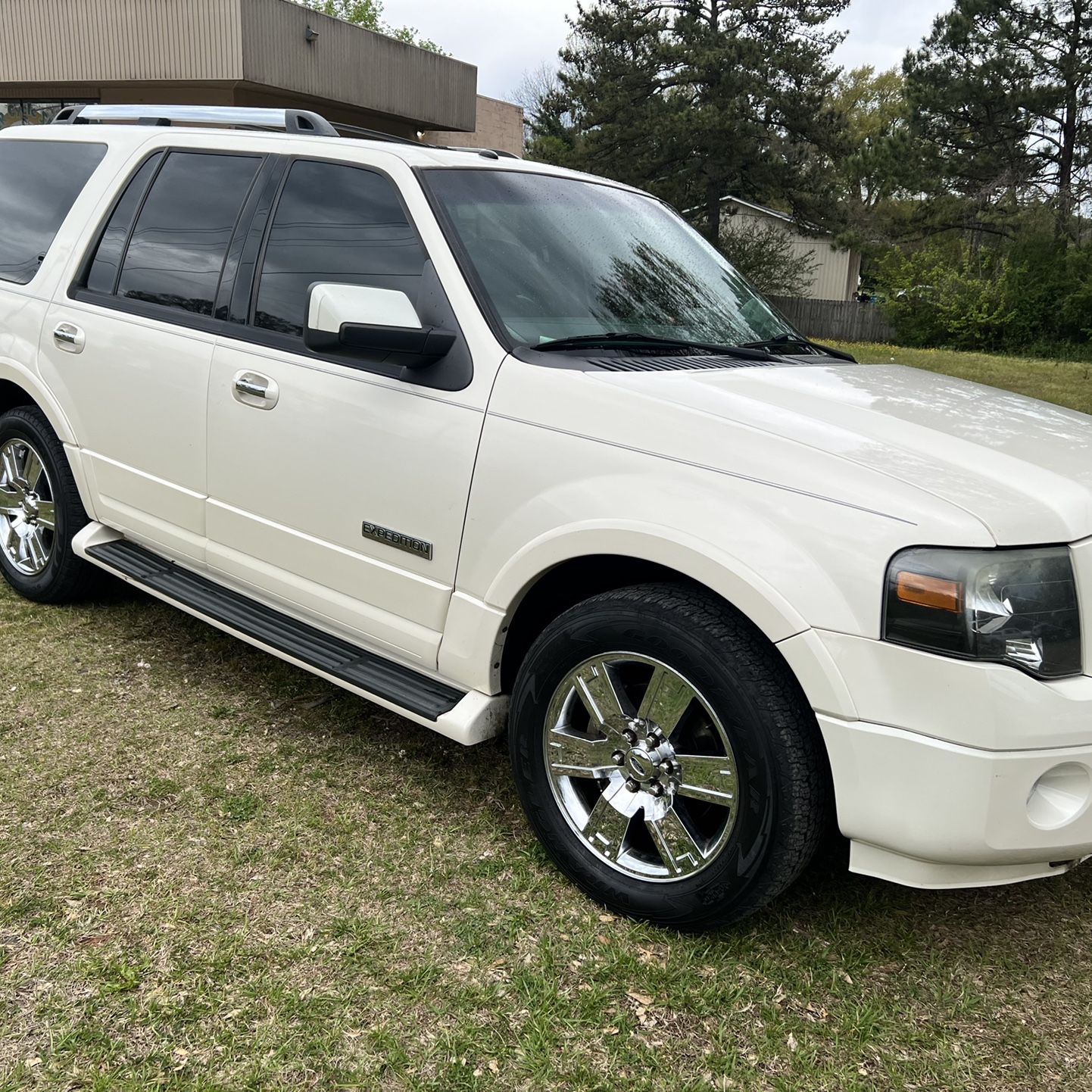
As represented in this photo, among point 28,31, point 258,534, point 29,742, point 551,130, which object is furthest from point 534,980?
point 551,130

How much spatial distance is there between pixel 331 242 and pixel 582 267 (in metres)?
0.82

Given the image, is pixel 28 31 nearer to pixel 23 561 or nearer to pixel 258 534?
pixel 23 561

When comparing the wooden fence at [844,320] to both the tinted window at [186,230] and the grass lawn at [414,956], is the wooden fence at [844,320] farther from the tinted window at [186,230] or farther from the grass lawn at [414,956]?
the grass lawn at [414,956]

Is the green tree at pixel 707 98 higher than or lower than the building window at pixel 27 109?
higher

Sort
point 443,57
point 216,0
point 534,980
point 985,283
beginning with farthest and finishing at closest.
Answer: point 985,283 → point 443,57 → point 216,0 → point 534,980

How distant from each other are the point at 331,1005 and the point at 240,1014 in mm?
209

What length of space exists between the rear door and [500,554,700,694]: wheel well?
1342 millimetres

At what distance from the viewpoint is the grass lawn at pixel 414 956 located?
2.40m

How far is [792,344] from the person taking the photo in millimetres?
3738

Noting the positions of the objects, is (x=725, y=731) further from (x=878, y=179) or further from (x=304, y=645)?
(x=878, y=179)

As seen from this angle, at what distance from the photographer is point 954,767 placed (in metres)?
2.26

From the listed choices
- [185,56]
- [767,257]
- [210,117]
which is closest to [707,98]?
[767,257]

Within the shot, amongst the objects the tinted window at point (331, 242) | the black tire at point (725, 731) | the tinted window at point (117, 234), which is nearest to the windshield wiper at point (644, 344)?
the tinted window at point (331, 242)

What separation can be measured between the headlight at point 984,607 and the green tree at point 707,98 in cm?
3295
